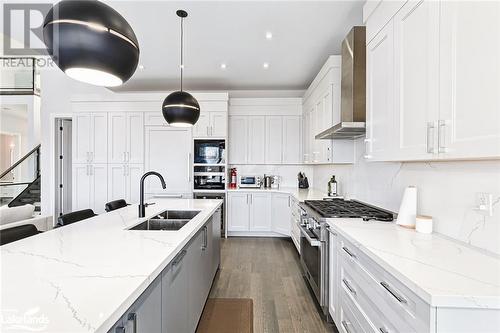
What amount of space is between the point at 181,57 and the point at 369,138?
2849 mm

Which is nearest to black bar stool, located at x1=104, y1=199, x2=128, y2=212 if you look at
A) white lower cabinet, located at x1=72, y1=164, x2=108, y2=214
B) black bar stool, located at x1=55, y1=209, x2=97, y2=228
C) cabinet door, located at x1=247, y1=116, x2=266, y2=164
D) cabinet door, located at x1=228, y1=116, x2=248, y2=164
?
black bar stool, located at x1=55, y1=209, x2=97, y2=228

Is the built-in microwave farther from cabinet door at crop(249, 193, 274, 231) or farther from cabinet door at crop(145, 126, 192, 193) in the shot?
cabinet door at crop(249, 193, 274, 231)

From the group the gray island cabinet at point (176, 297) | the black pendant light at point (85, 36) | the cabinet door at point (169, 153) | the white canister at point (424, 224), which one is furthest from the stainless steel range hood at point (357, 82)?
the cabinet door at point (169, 153)

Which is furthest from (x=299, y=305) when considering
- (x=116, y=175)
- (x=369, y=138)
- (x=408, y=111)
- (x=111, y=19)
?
(x=116, y=175)

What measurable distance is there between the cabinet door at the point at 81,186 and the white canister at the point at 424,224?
5.49m

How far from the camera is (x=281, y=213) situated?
500cm

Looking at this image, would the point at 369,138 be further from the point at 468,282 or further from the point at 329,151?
the point at 468,282

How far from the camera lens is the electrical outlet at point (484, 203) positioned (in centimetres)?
136

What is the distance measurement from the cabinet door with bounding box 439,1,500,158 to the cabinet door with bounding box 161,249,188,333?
1564mm

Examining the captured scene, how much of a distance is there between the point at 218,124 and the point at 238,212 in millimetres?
1749

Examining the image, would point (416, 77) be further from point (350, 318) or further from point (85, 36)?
point (85, 36)

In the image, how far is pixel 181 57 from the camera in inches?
150

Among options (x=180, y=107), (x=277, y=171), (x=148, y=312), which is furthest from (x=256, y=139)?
(x=148, y=312)

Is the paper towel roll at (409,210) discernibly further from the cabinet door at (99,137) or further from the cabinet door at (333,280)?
the cabinet door at (99,137)
